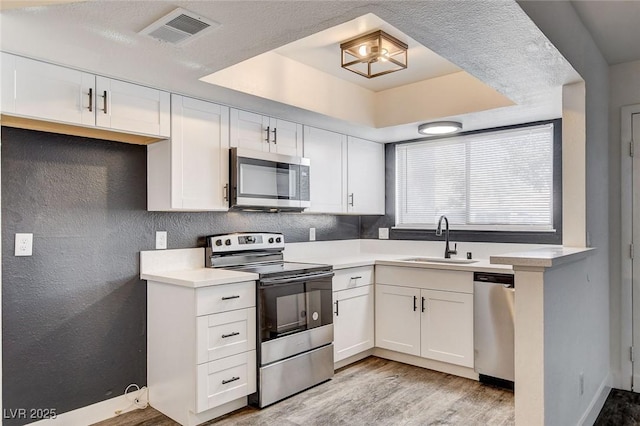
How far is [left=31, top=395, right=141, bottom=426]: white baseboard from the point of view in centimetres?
252

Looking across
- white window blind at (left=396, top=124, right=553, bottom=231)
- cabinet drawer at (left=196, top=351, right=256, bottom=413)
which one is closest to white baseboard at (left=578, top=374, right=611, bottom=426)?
white window blind at (left=396, top=124, right=553, bottom=231)

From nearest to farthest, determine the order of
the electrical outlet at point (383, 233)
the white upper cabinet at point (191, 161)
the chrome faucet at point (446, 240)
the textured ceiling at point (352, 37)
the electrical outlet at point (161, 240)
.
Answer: the textured ceiling at point (352, 37)
the white upper cabinet at point (191, 161)
the electrical outlet at point (161, 240)
the chrome faucet at point (446, 240)
the electrical outlet at point (383, 233)

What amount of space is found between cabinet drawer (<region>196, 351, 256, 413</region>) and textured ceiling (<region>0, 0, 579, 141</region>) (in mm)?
1745

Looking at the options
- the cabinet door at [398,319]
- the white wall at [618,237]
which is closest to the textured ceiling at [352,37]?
the white wall at [618,237]

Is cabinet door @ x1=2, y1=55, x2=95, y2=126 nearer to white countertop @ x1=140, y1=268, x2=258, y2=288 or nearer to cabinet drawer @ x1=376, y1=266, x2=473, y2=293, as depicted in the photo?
white countertop @ x1=140, y1=268, x2=258, y2=288

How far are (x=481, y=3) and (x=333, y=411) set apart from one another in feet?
8.15

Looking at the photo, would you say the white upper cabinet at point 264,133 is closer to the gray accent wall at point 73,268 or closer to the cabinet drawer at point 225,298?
the gray accent wall at point 73,268

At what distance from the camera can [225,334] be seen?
268 centimetres

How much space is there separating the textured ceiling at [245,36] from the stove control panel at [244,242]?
1.12 m

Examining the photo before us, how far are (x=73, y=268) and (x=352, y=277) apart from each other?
2094 millimetres

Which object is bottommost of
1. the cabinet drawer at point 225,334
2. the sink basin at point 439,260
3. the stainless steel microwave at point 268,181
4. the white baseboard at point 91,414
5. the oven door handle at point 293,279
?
the white baseboard at point 91,414

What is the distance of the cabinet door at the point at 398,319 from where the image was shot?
362 centimetres

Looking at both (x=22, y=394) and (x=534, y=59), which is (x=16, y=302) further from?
(x=534, y=59)

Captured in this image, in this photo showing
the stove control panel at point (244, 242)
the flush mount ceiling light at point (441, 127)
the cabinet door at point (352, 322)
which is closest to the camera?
the stove control panel at point (244, 242)
